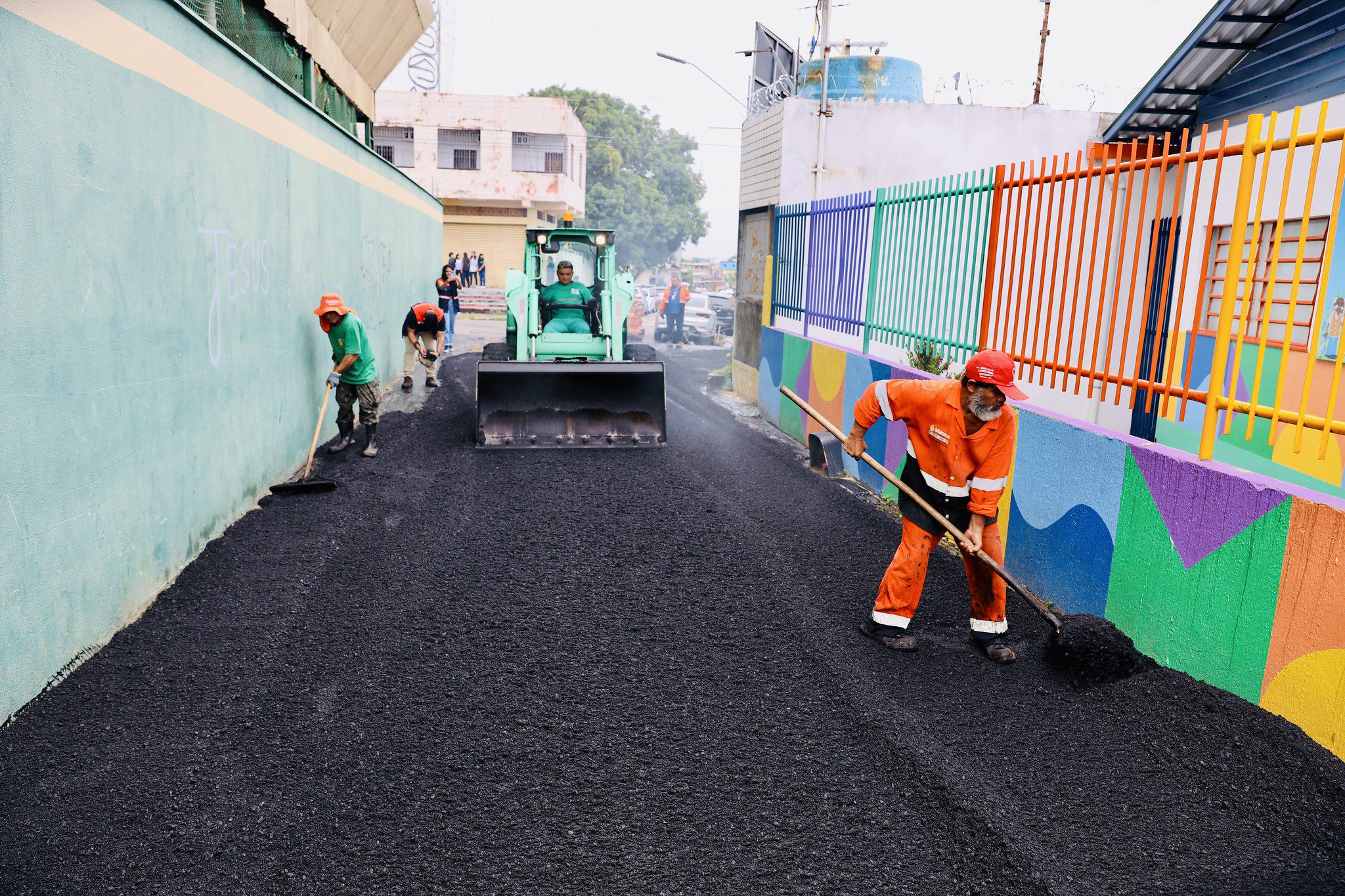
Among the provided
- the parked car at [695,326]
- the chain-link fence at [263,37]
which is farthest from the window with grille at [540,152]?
the chain-link fence at [263,37]

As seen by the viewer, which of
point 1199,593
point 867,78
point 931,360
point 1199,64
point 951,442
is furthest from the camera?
point 867,78

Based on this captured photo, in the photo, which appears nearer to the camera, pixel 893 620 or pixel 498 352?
pixel 893 620

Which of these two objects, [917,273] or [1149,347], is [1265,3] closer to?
[917,273]

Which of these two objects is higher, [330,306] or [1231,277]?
[1231,277]

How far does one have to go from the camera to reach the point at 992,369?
4488 millimetres

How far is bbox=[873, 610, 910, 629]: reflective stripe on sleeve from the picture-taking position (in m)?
4.85

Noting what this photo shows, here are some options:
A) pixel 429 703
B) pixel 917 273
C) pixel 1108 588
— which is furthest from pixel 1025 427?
pixel 429 703

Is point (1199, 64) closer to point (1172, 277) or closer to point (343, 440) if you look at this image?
point (1172, 277)

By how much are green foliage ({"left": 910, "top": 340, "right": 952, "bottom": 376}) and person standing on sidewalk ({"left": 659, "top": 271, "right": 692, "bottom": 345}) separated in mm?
16467

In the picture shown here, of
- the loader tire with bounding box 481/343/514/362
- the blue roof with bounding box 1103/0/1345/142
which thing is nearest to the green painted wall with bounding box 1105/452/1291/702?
the blue roof with bounding box 1103/0/1345/142

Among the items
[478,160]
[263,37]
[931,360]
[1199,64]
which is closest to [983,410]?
[931,360]

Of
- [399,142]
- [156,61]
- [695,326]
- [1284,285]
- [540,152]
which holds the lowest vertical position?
[695,326]

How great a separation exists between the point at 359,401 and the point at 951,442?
659cm

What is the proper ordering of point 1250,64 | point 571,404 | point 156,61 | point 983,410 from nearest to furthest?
point 983,410
point 156,61
point 1250,64
point 571,404
